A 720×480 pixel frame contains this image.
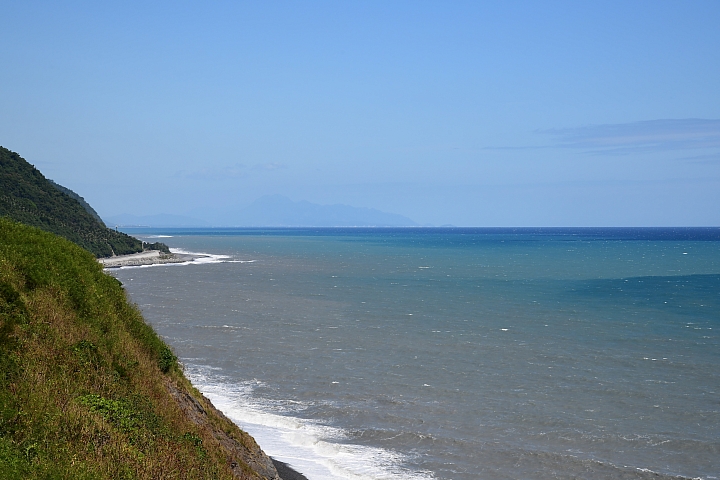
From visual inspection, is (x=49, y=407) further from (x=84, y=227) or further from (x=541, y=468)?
(x=84, y=227)

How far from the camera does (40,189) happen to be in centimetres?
11419

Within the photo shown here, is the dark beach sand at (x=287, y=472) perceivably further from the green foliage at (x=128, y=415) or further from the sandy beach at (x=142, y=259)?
the sandy beach at (x=142, y=259)

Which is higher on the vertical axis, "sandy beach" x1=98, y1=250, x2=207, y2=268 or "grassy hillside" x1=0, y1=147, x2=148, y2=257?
"grassy hillside" x1=0, y1=147, x2=148, y2=257

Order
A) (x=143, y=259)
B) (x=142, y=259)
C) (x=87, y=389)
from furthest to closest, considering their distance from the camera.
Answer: (x=143, y=259) < (x=142, y=259) < (x=87, y=389)

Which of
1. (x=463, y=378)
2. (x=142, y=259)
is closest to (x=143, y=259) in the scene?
(x=142, y=259)

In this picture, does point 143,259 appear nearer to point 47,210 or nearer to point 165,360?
point 47,210

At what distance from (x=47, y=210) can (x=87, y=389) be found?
10795 centimetres

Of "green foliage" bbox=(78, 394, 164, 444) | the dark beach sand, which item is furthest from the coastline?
"green foliage" bbox=(78, 394, 164, 444)

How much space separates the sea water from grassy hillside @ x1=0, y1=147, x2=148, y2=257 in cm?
5128

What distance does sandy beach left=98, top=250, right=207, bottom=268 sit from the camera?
103 m

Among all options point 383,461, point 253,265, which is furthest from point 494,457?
point 253,265

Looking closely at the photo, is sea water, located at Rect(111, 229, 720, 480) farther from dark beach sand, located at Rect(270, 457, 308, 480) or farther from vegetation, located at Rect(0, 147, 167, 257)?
vegetation, located at Rect(0, 147, 167, 257)

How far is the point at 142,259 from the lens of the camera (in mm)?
109812

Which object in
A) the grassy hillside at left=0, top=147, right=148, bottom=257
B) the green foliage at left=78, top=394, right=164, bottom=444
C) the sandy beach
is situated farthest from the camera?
the sandy beach
